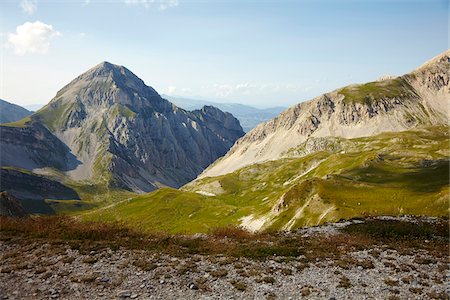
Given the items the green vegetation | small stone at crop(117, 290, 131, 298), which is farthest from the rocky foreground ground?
the green vegetation

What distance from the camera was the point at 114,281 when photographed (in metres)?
21.6

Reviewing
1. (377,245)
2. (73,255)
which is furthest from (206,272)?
(377,245)

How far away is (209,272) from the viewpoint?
23.3m

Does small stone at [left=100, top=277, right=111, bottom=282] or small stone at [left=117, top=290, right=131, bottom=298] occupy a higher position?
small stone at [left=100, top=277, right=111, bottom=282]

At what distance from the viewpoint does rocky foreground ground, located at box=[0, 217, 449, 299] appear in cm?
2064

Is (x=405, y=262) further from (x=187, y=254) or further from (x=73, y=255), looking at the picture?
(x=73, y=255)

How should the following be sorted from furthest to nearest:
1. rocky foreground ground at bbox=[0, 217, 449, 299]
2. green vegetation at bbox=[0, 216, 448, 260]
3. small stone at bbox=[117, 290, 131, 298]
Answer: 1. green vegetation at bbox=[0, 216, 448, 260]
2. rocky foreground ground at bbox=[0, 217, 449, 299]
3. small stone at bbox=[117, 290, 131, 298]

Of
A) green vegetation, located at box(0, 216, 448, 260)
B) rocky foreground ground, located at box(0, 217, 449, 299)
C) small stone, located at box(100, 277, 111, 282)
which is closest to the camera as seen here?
rocky foreground ground, located at box(0, 217, 449, 299)

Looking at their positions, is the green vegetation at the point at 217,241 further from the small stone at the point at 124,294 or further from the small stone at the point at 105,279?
the small stone at the point at 124,294

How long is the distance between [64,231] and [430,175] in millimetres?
102572

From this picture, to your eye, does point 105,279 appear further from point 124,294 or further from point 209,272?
point 209,272

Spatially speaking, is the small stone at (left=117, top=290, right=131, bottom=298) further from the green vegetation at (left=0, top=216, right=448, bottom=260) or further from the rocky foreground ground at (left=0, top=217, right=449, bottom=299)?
the green vegetation at (left=0, top=216, right=448, bottom=260)

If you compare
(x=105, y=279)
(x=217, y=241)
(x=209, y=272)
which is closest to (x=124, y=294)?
(x=105, y=279)

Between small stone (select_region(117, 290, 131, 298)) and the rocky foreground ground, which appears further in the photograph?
the rocky foreground ground
